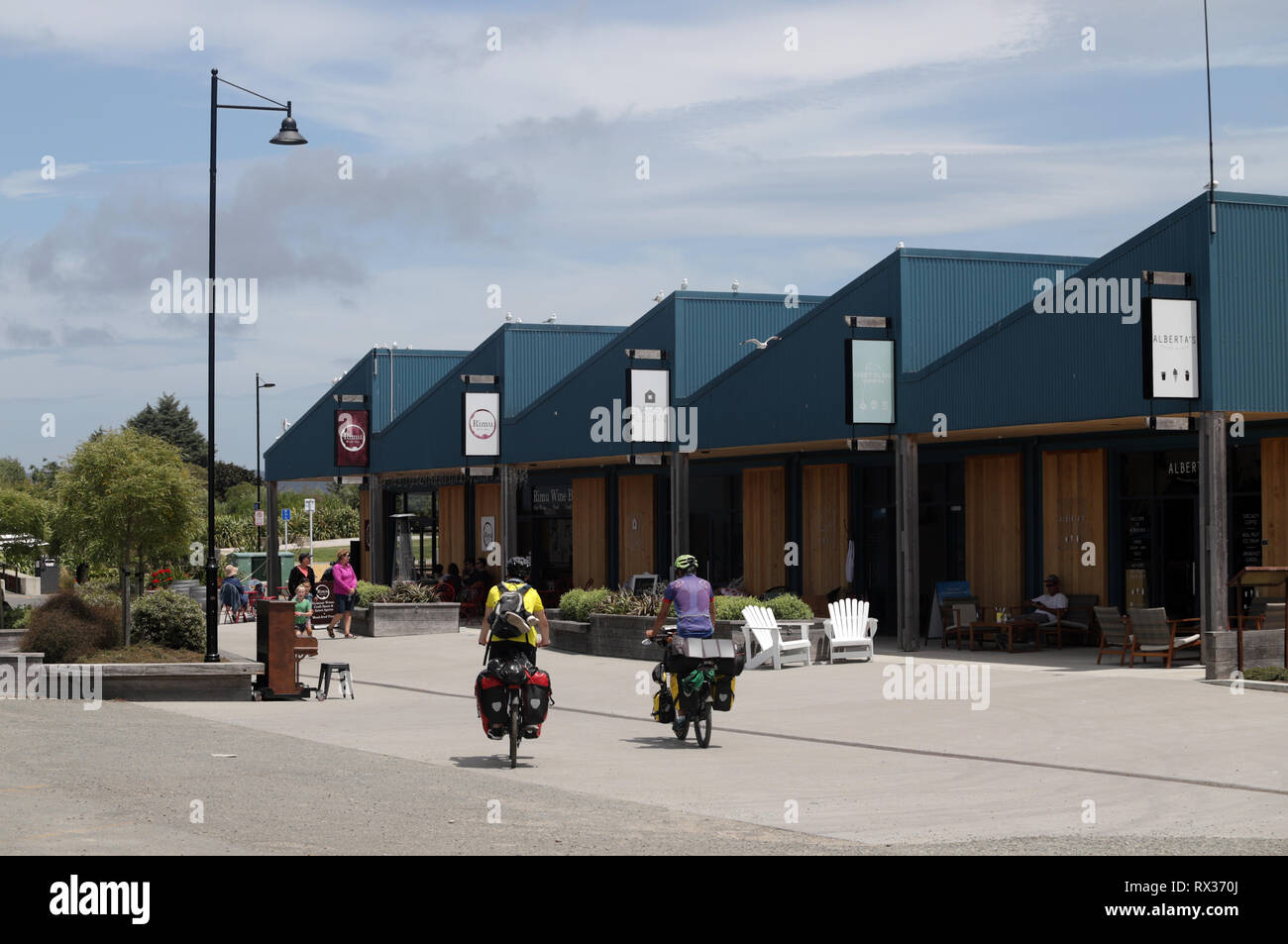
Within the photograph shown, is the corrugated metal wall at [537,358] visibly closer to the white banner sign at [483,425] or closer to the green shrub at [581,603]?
the white banner sign at [483,425]

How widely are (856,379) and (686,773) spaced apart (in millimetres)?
13350

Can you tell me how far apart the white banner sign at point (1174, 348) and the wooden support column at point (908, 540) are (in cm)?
546

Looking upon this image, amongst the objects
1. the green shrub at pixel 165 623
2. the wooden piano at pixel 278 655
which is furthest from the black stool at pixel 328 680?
the green shrub at pixel 165 623

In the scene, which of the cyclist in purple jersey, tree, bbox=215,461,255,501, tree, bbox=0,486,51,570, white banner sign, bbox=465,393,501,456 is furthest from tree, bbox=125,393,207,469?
the cyclist in purple jersey

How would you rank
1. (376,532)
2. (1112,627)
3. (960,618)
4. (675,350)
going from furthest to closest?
(376,532), (675,350), (960,618), (1112,627)

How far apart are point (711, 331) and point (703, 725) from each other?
18.9 metres

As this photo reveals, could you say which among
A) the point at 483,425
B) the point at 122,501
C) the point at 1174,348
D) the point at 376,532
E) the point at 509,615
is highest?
the point at 483,425

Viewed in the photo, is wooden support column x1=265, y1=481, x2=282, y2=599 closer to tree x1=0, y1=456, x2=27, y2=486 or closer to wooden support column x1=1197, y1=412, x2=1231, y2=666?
wooden support column x1=1197, y1=412, x2=1231, y2=666

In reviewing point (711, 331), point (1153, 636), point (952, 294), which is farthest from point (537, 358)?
point (1153, 636)

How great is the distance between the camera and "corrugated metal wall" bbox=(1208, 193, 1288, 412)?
2078 cm

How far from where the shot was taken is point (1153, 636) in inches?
852

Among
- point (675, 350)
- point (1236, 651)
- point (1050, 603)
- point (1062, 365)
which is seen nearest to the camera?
point (1236, 651)

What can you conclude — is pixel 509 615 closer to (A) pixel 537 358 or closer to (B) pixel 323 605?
(B) pixel 323 605
